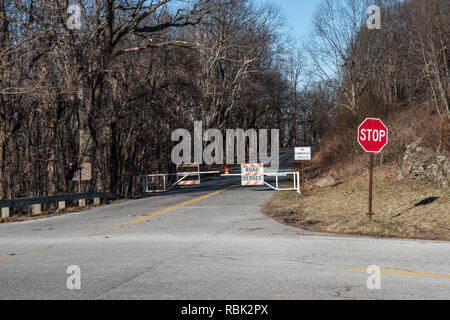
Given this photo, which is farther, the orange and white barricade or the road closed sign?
the orange and white barricade

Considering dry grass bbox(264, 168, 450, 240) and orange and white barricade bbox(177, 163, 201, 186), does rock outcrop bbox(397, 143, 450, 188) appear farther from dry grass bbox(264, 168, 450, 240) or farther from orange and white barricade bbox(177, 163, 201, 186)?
orange and white barricade bbox(177, 163, 201, 186)

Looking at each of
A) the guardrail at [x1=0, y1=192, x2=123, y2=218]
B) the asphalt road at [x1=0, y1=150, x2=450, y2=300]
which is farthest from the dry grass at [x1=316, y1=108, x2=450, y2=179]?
the guardrail at [x1=0, y1=192, x2=123, y2=218]

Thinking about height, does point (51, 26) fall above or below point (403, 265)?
above

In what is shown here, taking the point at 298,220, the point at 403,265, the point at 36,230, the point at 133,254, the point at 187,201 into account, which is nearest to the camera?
the point at 403,265

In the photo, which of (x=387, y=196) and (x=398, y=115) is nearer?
(x=387, y=196)

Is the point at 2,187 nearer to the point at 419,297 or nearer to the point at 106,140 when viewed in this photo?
the point at 106,140

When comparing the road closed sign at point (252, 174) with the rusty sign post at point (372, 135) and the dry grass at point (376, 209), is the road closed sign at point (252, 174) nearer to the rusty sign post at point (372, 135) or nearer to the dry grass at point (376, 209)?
the dry grass at point (376, 209)

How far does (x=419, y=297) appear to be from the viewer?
623cm

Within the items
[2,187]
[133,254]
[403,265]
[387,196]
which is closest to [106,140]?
[2,187]

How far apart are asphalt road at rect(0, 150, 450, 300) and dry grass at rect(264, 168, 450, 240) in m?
1.36

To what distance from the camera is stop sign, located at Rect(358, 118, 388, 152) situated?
1335 cm

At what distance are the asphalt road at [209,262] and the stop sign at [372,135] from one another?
299 centimetres

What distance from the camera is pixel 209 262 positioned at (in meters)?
8.64
